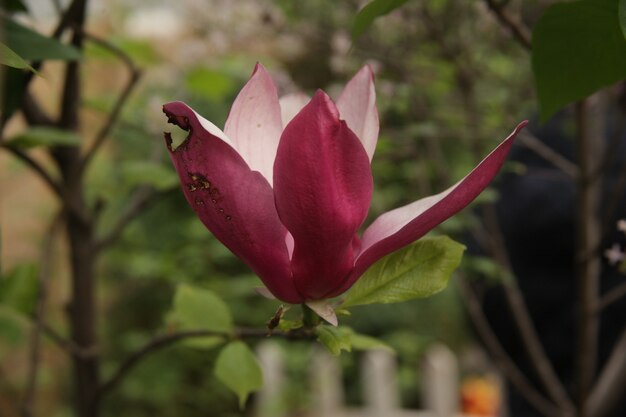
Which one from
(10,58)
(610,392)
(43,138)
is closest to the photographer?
(10,58)

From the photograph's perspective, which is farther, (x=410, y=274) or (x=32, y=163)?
(x=32, y=163)

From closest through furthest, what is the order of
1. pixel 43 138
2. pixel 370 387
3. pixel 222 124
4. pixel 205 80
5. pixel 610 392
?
pixel 43 138, pixel 610 392, pixel 205 80, pixel 370 387, pixel 222 124

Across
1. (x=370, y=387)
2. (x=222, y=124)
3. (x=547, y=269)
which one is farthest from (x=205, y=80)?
(x=222, y=124)

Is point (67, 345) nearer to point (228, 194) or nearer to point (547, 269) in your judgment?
point (228, 194)

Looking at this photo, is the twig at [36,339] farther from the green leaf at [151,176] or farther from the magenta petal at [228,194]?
the magenta petal at [228,194]

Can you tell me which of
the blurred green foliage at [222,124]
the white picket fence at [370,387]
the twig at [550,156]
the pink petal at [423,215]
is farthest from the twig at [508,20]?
the white picket fence at [370,387]

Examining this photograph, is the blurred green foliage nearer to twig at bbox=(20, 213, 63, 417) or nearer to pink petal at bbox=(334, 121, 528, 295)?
twig at bbox=(20, 213, 63, 417)

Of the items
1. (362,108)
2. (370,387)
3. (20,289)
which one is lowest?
(370,387)
